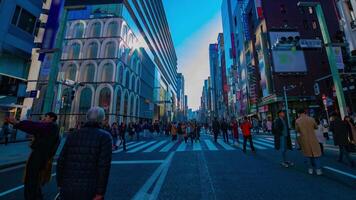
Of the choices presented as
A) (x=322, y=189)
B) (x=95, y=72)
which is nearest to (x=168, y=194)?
(x=322, y=189)

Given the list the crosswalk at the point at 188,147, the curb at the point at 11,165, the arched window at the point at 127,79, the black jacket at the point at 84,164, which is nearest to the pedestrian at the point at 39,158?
the black jacket at the point at 84,164

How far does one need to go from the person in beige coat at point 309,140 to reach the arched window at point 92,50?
33.1 meters

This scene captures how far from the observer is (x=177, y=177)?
493 centimetres

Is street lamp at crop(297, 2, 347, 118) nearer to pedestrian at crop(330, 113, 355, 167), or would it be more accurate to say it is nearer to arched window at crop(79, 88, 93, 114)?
pedestrian at crop(330, 113, 355, 167)

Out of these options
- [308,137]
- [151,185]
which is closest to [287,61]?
[308,137]

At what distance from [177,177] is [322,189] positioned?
10.8ft

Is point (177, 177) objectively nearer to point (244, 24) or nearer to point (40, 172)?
point (40, 172)

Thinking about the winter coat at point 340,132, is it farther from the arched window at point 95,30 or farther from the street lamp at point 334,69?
the arched window at point 95,30

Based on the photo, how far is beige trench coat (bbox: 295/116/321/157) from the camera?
15.7 ft

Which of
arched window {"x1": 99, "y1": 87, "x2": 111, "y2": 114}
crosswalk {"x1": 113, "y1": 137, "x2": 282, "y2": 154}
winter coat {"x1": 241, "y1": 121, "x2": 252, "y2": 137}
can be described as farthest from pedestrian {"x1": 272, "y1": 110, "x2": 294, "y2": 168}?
arched window {"x1": 99, "y1": 87, "x2": 111, "y2": 114}

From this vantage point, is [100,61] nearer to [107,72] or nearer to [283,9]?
[107,72]

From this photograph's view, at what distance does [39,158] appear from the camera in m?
3.20

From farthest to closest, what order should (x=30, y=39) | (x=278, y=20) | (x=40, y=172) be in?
(x=278, y=20) < (x=30, y=39) < (x=40, y=172)

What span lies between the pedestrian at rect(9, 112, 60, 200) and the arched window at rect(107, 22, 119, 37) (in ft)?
107
